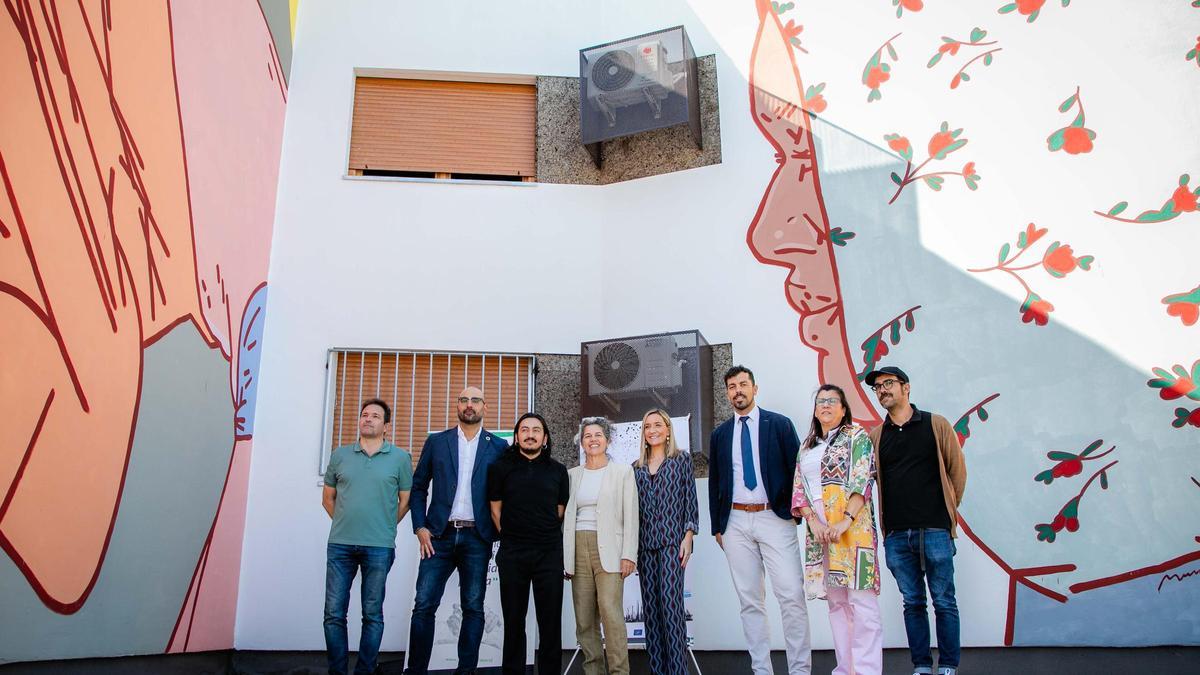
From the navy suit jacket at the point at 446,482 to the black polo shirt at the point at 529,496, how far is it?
60 mm

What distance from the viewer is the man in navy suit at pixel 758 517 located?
3.84m

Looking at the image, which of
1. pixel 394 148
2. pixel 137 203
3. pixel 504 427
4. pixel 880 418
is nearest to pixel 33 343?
pixel 137 203

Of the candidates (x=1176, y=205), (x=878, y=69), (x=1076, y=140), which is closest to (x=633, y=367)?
(x=878, y=69)

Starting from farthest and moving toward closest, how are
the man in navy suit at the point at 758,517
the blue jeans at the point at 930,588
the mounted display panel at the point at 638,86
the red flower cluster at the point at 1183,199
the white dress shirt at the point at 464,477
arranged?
the mounted display panel at the point at 638,86 < the red flower cluster at the point at 1183,199 < the white dress shirt at the point at 464,477 < the man in navy suit at the point at 758,517 < the blue jeans at the point at 930,588

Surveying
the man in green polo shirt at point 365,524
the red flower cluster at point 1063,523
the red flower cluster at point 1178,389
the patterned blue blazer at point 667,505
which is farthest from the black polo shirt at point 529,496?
the red flower cluster at point 1178,389

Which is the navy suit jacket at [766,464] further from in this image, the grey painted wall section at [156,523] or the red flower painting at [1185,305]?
the grey painted wall section at [156,523]

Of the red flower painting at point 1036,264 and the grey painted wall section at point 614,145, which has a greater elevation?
the grey painted wall section at point 614,145

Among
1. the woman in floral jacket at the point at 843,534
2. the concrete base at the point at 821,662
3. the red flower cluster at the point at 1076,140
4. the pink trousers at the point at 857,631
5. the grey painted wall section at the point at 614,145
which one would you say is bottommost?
the concrete base at the point at 821,662

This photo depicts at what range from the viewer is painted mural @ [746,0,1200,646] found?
4.48m

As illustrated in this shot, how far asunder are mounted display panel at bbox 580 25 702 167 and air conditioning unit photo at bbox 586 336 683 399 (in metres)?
1.45

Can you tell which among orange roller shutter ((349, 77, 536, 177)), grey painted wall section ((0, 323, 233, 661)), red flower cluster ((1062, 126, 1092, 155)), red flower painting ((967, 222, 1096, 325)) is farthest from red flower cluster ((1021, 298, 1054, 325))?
grey painted wall section ((0, 323, 233, 661))

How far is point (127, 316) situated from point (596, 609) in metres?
2.36

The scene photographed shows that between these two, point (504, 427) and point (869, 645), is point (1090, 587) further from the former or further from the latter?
point (504, 427)

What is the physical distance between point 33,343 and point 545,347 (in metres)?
3.10
